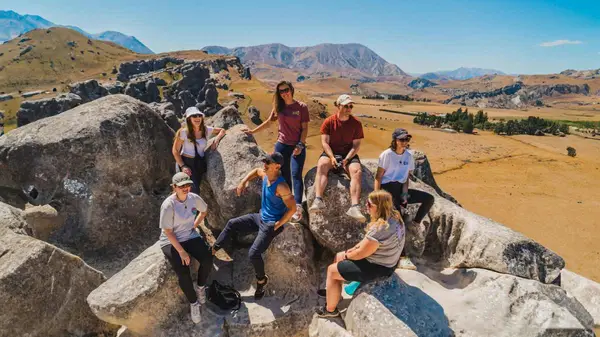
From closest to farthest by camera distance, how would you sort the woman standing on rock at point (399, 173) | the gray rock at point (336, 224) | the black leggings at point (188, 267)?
the black leggings at point (188, 267)
the woman standing on rock at point (399, 173)
the gray rock at point (336, 224)

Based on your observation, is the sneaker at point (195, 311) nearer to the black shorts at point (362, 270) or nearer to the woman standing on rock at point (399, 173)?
the black shorts at point (362, 270)

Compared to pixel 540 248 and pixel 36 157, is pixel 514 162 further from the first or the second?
pixel 36 157

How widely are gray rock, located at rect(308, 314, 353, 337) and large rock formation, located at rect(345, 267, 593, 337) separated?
0.69 feet

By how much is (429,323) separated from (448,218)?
3.92 metres

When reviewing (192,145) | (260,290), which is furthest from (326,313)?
(192,145)

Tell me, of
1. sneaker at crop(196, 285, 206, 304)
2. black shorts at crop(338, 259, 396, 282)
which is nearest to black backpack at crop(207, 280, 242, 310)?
sneaker at crop(196, 285, 206, 304)

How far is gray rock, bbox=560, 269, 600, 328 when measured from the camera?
11.0 meters

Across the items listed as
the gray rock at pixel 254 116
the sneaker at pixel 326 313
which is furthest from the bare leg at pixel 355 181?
the gray rock at pixel 254 116

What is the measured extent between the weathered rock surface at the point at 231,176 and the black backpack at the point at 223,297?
7.95 feet

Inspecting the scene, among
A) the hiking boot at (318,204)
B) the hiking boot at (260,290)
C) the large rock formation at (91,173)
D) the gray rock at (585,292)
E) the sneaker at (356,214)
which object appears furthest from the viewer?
the large rock formation at (91,173)

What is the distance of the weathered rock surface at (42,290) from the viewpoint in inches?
337

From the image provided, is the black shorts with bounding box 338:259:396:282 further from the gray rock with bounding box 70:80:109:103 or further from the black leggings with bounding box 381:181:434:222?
the gray rock with bounding box 70:80:109:103

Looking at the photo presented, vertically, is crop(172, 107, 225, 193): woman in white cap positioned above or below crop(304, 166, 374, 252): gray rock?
above

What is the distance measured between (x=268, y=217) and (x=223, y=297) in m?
2.41
